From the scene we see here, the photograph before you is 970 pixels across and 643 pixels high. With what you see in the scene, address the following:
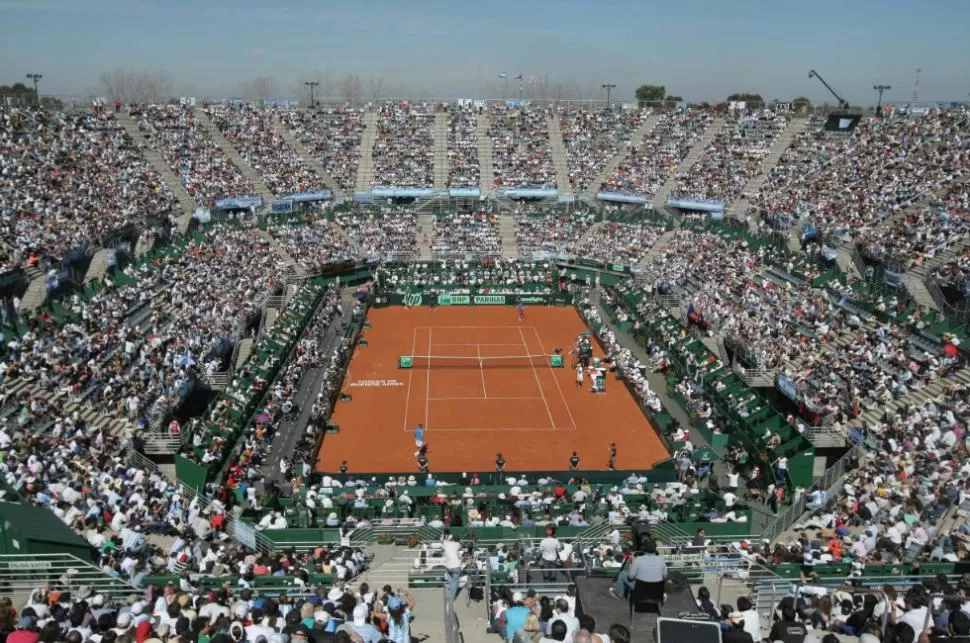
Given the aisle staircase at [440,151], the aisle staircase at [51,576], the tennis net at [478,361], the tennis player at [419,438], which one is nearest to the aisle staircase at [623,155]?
the aisle staircase at [440,151]

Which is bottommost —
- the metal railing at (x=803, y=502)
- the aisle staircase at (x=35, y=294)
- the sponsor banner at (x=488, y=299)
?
the sponsor banner at (x=488, y=299)

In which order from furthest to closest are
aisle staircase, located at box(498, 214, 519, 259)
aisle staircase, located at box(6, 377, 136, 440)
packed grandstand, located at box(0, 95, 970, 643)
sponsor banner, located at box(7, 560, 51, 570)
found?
aisle staircase, located at box(498, 214, 519, 259)
aisle staircase, located at box(6, 377, 136, 440)
packed grandstand, located at box(0, 95, 970, 643)
sponsor banner, located at box(7, 560, 51, 570)

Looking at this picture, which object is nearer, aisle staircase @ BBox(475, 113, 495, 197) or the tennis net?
the tennis net

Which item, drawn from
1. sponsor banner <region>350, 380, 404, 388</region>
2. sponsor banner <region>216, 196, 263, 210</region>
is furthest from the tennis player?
sponsor banner <region>216, 196, 263, 210</region>

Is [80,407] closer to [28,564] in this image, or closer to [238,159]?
[28,564]

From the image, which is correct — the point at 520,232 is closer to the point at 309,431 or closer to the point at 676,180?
the point at 676,180

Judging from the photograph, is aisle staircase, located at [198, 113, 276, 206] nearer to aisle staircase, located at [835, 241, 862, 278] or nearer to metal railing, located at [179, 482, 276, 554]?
aisle staircase, located at [835, 241, 862, 278]

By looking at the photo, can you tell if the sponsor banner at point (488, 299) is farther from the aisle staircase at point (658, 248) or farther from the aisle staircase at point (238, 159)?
the aisle staircase at point (238, 159)
